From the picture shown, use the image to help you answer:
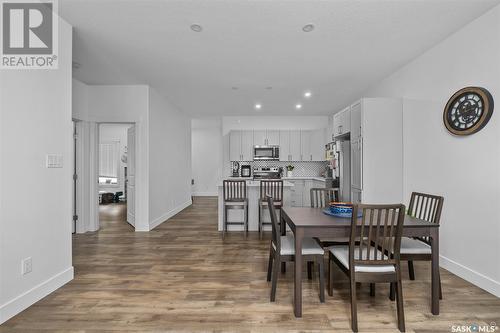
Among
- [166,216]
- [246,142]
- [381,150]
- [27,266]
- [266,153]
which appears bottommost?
[166,216]

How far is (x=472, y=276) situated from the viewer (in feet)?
8.82

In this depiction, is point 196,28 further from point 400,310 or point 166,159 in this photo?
point 166,159

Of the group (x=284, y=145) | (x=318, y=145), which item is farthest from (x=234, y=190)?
(x=318, y=145)

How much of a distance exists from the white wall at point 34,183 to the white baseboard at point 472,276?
13.7 feet

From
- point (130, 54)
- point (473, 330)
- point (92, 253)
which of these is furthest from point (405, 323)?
point (130, 54)

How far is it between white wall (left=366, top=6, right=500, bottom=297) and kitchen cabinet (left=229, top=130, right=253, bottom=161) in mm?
4334

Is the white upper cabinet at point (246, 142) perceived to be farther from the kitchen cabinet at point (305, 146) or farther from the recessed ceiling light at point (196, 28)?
the recessed ceiling light at point (196, 28)

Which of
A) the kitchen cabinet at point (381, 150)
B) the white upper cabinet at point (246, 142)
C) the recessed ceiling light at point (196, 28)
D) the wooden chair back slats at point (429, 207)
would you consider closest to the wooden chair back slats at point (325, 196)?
the kitchen cabinet at point (381, 150)

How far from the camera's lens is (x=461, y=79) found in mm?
A: 2889

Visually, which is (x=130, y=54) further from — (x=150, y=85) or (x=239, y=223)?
(x=239, y=223)

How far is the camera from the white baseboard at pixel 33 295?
6.74 feet

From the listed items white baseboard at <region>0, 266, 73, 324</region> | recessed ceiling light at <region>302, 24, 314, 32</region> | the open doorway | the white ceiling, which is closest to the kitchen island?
the white ceiling

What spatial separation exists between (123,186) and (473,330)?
927cm

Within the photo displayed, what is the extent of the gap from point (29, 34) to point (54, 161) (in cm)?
118
